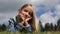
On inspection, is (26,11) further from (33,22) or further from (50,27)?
(50,27)

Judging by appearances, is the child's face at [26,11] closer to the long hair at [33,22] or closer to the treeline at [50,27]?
the long hair at [33,22]

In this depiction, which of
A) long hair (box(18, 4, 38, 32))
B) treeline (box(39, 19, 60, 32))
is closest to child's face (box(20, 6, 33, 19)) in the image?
long hair (box(18, 4, 38, 32))

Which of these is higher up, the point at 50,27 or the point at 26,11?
the point at 26,11

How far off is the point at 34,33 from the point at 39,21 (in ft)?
0.96

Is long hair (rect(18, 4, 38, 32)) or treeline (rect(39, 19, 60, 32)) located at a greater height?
long hair (rect(18, 4, 38, 32))

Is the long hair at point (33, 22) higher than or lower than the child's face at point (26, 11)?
lower

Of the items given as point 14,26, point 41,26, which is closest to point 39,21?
point 41,26

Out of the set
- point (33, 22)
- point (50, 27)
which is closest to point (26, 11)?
point (33, 22)

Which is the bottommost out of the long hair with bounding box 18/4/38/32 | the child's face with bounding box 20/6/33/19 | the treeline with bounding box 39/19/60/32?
the treeline with bounding box 39/19/60/32

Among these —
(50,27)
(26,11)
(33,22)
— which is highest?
(26,11)

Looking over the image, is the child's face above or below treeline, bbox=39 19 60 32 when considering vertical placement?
above

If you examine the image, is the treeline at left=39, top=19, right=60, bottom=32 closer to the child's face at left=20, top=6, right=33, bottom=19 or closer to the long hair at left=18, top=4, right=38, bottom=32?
the long hair at left=18, top=4, right=38, bottom=32

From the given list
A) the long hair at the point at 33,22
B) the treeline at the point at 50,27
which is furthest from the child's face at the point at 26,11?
the treeline at the point at 50,27

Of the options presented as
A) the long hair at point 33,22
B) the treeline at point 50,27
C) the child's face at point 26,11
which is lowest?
the treeline at point 50,27
